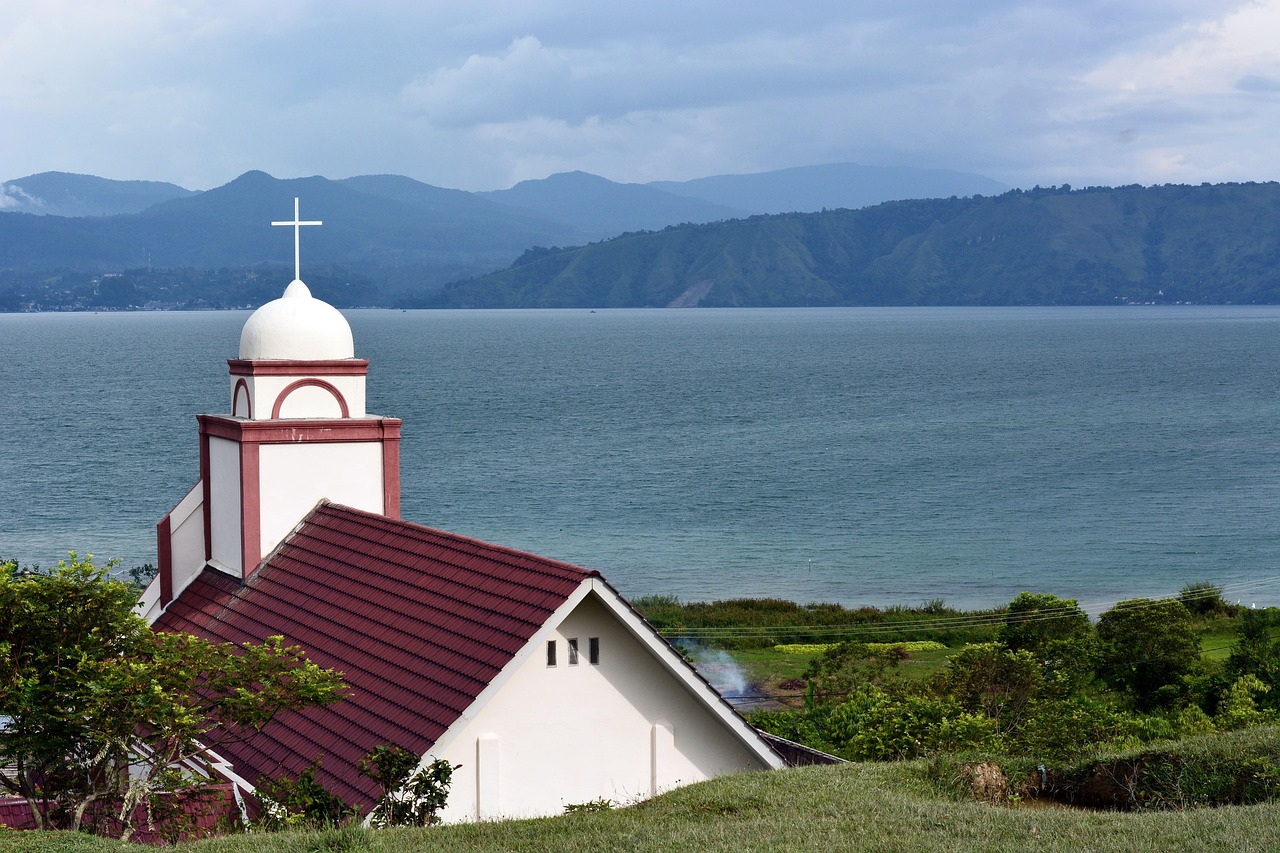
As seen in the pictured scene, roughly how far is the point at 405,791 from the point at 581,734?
6.81 feet

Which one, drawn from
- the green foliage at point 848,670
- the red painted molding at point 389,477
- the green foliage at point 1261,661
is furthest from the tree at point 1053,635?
the red painted molding at point 389,477

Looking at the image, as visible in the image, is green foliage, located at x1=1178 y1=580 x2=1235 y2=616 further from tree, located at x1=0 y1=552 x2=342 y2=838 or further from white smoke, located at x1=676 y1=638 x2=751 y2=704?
tree, located at x1=0 y1=552 x2=342 y2=838

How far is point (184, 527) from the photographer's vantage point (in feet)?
69.4

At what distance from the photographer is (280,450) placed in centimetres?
1956

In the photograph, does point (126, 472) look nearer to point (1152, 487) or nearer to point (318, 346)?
point (1152, 487)

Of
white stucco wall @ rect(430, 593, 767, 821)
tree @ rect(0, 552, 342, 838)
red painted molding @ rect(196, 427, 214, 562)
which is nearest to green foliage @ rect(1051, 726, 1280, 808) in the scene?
white stucco wall @ rect(430, 593, 767, 821)

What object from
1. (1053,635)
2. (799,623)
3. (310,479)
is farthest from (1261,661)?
(310,479)

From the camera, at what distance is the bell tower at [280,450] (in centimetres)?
1939

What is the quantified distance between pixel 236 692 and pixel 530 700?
2.65 metres

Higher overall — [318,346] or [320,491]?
[318,346]

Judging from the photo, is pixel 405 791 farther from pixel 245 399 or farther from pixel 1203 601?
pixel 1203 601

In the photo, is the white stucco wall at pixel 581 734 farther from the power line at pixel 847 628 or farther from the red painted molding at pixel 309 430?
the power line at pixel 847 628

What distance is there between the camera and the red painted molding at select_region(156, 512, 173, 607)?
21.0m

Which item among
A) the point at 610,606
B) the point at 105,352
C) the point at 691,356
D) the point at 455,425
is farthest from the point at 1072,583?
the point at 105,352
